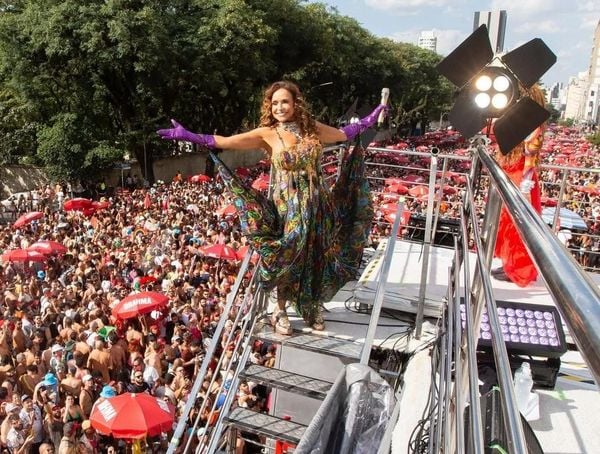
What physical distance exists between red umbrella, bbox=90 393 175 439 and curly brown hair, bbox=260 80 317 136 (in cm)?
332

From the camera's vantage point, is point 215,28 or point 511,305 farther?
point 215,28

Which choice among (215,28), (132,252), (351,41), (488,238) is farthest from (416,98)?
(488,238)

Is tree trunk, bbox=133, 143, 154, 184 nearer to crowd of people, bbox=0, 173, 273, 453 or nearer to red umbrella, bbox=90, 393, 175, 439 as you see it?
crowd of people, bbox=0, 173, 273, 453

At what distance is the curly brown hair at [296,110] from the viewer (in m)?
3.75

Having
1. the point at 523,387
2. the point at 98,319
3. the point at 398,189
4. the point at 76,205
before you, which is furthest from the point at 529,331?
the point at 76,205

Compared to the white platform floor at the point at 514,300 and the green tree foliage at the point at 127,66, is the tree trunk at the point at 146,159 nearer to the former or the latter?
the green tree foliage at the point at 127,66

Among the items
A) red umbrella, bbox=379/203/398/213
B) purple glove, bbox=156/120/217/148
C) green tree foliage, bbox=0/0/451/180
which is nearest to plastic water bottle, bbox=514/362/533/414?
purple glove, bbox=156/120/217/148

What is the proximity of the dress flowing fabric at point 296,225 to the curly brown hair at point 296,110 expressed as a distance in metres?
0.11

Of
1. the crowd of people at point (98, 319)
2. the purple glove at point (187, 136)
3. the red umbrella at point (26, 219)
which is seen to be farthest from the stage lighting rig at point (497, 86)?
the red umbrella at point (26, 219)

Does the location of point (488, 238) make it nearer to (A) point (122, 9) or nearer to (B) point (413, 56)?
(A) point (122, 9)

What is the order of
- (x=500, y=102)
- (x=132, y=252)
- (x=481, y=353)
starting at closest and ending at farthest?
1. (x=481, y=353)
2. (x=500, y=102)
3. (x=132, y=252)

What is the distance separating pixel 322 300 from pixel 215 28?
65.6 feet

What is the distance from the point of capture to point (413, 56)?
2056 inches

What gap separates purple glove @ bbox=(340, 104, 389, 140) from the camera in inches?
162
